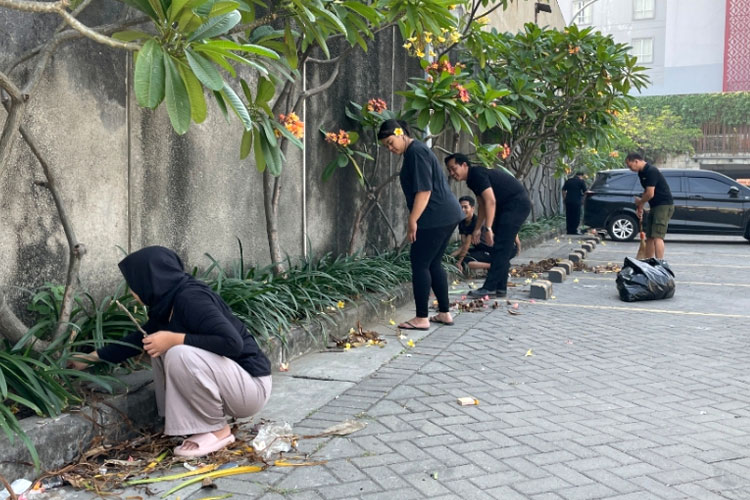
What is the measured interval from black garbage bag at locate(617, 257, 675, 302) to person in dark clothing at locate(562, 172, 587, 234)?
9916 mm

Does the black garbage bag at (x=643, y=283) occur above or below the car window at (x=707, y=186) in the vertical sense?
below

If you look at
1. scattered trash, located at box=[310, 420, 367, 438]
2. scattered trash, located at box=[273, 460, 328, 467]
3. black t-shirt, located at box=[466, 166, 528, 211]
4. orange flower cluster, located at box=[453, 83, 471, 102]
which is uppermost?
orange flower cluster, located at box=[453, 83, 471, 102]

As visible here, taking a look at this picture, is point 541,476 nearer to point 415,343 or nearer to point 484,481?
point 484,481

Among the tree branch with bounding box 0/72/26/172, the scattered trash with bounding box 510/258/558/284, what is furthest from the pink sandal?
the scattered trash with bounding box 510/258/558/284

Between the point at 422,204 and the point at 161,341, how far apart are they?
3.31m

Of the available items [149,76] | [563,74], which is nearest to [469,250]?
[563,74]

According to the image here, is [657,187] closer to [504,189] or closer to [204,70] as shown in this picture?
[504,189]

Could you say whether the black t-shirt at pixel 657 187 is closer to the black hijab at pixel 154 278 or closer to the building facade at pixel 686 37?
the black hijab at pixel 154 278

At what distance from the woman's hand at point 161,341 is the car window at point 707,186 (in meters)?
16.2

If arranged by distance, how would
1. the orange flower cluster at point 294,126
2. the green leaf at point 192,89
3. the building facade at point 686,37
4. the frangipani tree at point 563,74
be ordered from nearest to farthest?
the green leaf at point 192,89, the orange flower cluster at point 294,126, the frangipani tree at point 563,74, the building facade at point 686,37

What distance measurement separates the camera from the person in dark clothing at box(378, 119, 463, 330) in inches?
257

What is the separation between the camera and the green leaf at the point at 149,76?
117 inches

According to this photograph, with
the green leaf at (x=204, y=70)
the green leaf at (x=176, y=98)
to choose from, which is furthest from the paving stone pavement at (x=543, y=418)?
the green leaf at (x=204, y=70)

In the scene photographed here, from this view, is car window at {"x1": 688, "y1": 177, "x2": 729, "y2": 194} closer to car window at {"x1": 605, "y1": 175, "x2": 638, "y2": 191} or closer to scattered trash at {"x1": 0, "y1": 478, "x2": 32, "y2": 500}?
→ car window at {"x1": 605, "y1": 175, "x2": 638, "y2": 191}
